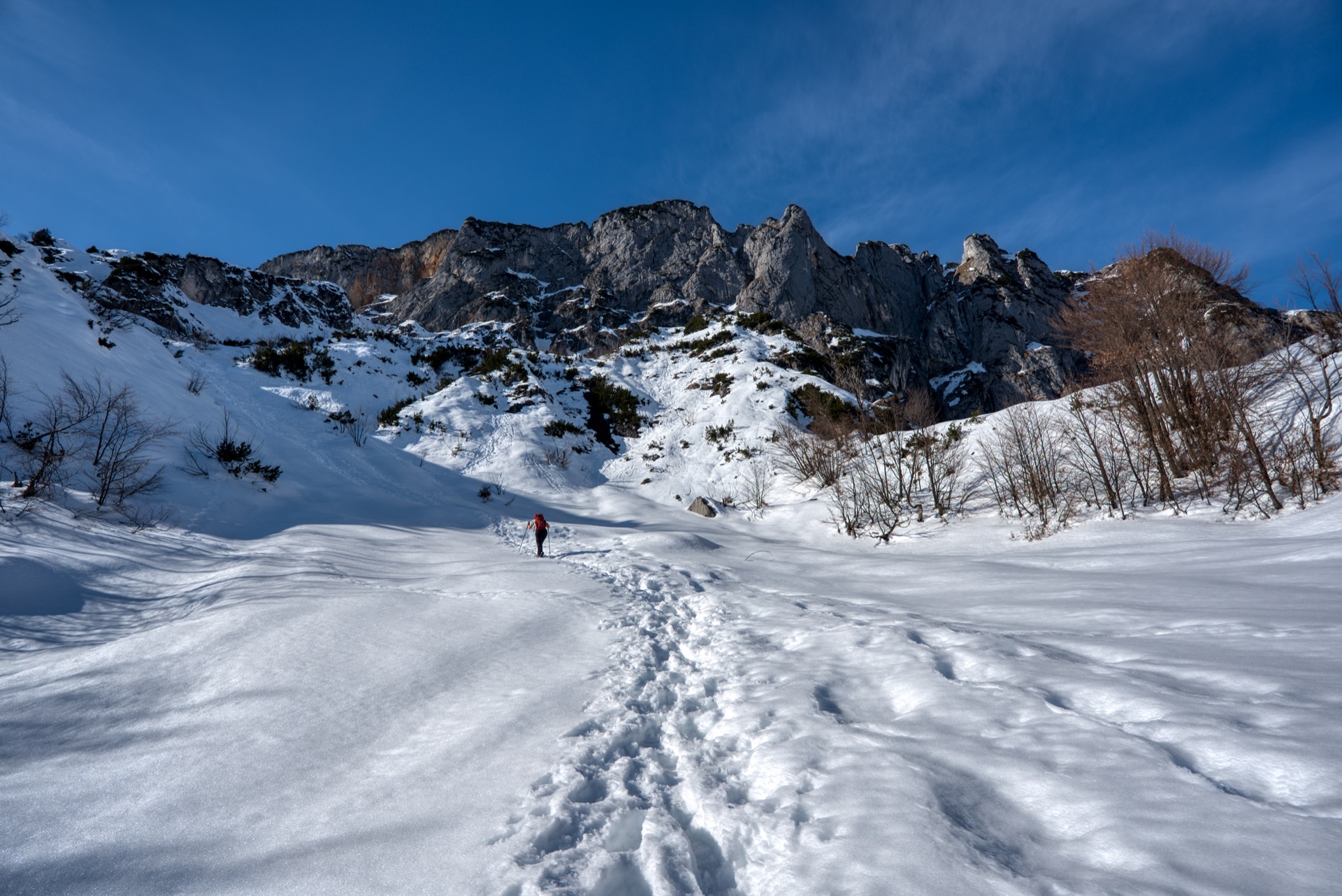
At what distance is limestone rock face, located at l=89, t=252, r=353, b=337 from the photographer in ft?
95.2

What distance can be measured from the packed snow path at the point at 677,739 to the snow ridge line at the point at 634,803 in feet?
0.05

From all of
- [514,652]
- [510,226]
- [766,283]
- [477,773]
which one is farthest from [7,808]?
[510,226]

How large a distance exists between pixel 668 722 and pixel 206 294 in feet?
174

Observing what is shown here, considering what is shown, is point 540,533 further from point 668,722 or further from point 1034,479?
point 1034,479

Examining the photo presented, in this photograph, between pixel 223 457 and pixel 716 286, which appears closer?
pixel 223 457

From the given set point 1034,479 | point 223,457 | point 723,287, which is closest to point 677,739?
point 1034,479

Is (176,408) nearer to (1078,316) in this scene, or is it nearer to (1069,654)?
(1069,654)

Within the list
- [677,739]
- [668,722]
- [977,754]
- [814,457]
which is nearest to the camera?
[977,754]

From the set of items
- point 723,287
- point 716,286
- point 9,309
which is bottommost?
point 9,309

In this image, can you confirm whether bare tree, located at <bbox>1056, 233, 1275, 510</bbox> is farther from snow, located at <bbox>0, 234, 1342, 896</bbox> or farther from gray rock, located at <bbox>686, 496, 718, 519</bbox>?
gray rock, located at <bbox>686, 496, 718, 519</bbox>

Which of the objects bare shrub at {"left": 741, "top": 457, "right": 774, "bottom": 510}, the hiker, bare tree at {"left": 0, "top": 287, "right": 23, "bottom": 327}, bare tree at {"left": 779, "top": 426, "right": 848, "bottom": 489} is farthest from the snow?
bare shrub at {"left": 741, "top": 457, "right": 774, "bottom": 510}

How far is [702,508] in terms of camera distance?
17266 mm

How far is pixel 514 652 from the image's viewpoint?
4.52 metres

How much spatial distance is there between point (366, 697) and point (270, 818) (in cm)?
129
